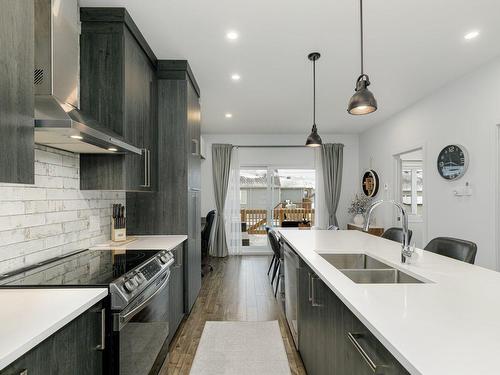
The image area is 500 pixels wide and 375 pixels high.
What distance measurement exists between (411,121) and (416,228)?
8.76 ft

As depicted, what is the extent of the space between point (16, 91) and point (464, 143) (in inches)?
157

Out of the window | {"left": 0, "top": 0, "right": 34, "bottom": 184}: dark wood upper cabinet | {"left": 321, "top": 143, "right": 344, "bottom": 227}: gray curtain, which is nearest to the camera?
{"left": 0, "top": 0, "right": 34, "bottom": 184}: dark wood upper cabinet

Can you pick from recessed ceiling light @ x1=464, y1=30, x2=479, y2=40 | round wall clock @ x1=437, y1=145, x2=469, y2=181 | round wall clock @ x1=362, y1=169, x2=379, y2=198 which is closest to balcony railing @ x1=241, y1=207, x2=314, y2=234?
round wall clock @ x1=362, y1=169, x2=379, y2=198

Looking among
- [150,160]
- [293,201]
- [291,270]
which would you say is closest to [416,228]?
[293,201]

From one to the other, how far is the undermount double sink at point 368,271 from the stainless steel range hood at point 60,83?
1648 mm

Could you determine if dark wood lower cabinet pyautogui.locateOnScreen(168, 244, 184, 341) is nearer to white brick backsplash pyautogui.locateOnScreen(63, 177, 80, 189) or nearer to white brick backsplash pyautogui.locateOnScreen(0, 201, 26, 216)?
white brick backsplash pyautogui.locateOnScreen(63, 177, 80, 189)

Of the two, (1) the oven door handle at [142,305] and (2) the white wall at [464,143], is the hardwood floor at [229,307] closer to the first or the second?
(1) the oven door handle at [142,305]

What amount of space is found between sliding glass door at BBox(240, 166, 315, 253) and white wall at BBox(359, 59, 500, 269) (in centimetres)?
240

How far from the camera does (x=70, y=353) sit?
3.59 feet

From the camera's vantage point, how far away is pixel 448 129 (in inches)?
141

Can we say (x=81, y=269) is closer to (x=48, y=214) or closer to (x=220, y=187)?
(x=48, y=214)

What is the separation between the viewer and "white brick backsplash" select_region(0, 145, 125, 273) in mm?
1601

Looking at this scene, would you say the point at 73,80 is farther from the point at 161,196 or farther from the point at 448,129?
the point at 448,129

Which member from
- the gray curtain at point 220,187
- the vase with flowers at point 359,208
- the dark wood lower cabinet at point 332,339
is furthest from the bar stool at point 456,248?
the gray curtain at point 220,187
